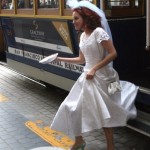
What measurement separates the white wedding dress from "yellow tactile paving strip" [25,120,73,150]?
675 mm

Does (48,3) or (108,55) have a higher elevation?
(48,3)

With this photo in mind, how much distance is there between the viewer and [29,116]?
227 inches

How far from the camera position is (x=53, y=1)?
5.51 metres

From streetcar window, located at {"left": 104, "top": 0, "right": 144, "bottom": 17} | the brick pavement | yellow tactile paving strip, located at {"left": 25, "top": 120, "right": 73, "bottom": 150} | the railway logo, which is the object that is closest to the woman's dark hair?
streetcar window, located at {"left": 104, "top": 0, "right": 144, "bottom": 17}

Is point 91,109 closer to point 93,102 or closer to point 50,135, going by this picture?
point 93,102

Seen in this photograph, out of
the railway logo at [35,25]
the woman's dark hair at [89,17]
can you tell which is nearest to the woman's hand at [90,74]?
the woman's dark hair at [89,17]

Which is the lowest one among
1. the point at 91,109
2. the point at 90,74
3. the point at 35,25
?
the point at 91,109

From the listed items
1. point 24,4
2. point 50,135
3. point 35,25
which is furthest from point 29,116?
point 24,4

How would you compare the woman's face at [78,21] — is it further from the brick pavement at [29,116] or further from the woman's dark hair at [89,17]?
the brick pavement at [29,116]

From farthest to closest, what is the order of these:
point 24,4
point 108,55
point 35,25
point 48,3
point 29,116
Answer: point 24,4 < point 35,25 < point 29,116 < point 48,3 < point 108,55

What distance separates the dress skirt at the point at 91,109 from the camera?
145 inches

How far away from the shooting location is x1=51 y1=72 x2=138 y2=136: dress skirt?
12.0 feet

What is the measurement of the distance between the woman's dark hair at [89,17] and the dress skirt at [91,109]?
0.51 m

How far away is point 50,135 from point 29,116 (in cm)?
96
